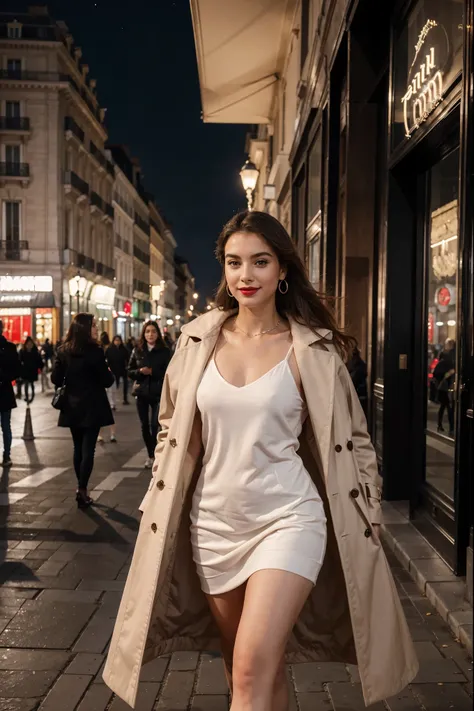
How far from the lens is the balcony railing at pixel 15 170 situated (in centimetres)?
4153

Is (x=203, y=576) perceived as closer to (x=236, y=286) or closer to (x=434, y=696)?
(x=236, y=286)

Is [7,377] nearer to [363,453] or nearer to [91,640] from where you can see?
[91,640]

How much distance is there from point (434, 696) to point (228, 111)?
2275 centimetres

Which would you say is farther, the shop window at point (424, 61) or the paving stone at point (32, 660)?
the shop window at point (424, 61)

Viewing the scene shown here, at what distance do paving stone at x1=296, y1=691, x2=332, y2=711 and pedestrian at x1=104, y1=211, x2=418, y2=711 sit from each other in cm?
72

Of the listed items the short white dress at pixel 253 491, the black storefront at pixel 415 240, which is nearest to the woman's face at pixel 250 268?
the short white dress at pixel 253 491

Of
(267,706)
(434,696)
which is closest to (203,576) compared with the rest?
(267,706)

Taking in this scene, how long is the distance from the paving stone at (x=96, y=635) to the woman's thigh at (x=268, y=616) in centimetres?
199

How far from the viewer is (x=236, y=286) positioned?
296 cm

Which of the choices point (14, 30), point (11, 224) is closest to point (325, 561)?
point (11, 224)

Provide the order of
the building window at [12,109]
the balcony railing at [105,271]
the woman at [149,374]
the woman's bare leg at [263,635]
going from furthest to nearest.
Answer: the balcony railing at [105,271]
the building window at [12,109]
the woman at [149,374]
the woman's bare leg at [263,635]

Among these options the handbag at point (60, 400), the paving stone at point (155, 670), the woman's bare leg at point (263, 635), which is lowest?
the paving stone at point (155, 670)

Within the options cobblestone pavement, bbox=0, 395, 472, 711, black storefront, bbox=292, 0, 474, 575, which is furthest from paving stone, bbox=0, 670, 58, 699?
black storefront, bbox=292, 0, 474, 575

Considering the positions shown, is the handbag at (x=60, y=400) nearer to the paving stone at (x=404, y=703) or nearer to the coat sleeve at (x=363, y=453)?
the paving stone at (x=404, y=703)
